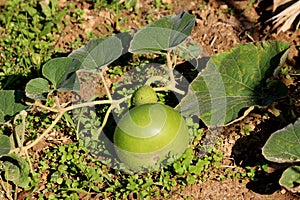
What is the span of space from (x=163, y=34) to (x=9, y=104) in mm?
1092

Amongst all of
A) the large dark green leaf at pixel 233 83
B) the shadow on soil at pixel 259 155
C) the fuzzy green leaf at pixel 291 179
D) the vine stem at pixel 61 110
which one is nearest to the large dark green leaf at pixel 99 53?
the vine stem at pixel 61 110

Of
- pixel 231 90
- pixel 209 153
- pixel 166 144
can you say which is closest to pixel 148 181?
pixel 166 144

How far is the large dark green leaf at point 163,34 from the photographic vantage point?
367 centimetres

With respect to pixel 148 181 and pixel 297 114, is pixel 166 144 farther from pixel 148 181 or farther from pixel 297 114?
pixel 297 114

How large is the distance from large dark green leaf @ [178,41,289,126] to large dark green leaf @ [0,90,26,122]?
1.03m

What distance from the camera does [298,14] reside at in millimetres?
4285

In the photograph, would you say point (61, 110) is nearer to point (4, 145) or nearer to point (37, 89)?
point (37, 89)

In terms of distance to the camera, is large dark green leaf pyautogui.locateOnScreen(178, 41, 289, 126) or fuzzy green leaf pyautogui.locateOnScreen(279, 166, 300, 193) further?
large dark green leaf pyautogui.locateOnScreen(178, 41, 289, 126)

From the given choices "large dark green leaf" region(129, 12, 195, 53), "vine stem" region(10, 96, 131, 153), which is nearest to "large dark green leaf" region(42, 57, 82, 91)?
"vine stem" region(10, 96, 131, 153)

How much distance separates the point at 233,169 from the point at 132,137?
687 millimetres

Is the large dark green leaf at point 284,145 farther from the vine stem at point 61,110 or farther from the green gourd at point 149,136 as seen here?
the vine stem at point 61,110

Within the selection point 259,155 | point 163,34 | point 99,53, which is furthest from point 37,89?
point 259,155

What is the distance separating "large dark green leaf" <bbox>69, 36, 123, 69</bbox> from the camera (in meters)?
3.73

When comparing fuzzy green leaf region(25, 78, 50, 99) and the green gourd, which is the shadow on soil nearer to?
the green gourd
